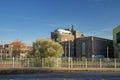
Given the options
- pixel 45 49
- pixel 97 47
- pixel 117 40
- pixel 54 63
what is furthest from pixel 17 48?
pixel 54 63

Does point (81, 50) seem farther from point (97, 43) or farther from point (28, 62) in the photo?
point (28, 62)

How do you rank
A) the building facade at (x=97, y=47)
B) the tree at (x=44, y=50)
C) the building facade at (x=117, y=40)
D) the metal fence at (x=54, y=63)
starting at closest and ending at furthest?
the metal fence at (x=54, y=63)
the tree at (x=44, y=50)
the building facade at (x=117, y=40)
the building facade at (x=97, y=47)

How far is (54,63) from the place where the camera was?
4462cm

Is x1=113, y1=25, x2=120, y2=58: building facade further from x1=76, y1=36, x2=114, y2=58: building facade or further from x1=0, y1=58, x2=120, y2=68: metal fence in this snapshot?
x1=0, y1=58, x2=120, y2=68: metal fence

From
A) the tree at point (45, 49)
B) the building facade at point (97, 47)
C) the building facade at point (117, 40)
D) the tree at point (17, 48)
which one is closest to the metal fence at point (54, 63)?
the tree at point (45, 49)

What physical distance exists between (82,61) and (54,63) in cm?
600

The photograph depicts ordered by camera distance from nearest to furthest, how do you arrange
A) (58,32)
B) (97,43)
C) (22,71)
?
(22,71) < (97,43) < (58,32)

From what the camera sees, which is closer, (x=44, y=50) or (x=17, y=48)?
(x=44, y=50)

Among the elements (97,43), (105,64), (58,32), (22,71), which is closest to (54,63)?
(22,71)

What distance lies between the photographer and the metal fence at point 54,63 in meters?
44.0

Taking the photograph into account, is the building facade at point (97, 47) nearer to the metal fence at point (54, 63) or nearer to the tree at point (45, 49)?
the tree at point (45, 49)

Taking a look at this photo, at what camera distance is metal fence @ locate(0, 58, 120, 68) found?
144 ft

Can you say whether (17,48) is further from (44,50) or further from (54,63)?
(54,63)

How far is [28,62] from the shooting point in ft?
144
